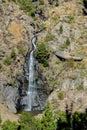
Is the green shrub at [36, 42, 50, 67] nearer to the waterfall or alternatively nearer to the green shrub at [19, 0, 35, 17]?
the waterfall

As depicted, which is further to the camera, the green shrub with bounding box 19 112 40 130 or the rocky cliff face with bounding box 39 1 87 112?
the rocky cliff face with bounding box 39 1 87 112

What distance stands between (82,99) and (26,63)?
29120 millimetres

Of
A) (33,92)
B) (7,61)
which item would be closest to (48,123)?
(33,92)

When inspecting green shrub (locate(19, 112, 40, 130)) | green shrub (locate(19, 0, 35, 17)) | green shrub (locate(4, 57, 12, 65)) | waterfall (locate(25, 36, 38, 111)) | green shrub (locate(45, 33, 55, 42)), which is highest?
green shrub (locate(19, 0, 35, 17))

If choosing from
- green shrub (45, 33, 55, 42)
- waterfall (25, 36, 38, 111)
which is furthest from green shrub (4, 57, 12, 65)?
green shrub (45, 33, 55, 42)

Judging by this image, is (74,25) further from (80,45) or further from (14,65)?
(14,65)

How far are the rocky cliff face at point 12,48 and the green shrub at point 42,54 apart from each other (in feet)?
22.5

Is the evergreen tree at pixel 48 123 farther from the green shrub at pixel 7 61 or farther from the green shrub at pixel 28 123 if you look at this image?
the green shrub at pixel 7 61

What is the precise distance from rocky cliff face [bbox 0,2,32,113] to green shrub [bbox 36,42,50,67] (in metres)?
6.84

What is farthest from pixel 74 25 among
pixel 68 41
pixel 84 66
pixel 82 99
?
pixel 82 99

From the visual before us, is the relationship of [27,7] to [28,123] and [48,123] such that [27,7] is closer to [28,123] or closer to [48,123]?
[28,123]

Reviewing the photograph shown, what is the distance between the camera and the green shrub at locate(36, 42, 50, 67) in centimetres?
16388

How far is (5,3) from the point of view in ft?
604

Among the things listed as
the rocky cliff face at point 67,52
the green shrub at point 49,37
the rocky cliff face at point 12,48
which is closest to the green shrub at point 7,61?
the rocky cliff face at point 12,48
